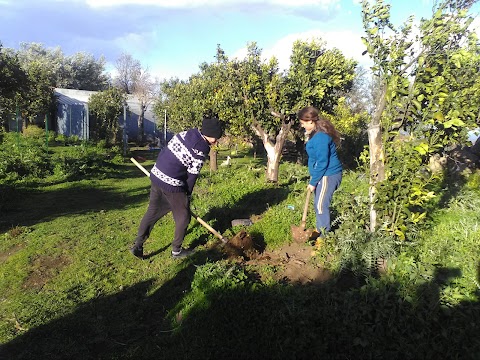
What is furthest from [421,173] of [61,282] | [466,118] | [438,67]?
[61,282]

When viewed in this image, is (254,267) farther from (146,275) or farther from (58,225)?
(58,225)

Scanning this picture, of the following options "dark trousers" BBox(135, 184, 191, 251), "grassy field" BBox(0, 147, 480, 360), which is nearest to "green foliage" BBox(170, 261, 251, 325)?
"grassy field" BBox(0, 147, 480, 360)

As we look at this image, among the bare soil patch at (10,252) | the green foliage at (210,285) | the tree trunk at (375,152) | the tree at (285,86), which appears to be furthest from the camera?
the tree at (285,86)

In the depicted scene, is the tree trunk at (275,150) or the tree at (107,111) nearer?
the tree trunk at (275,150)

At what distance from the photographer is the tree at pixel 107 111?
2303cm

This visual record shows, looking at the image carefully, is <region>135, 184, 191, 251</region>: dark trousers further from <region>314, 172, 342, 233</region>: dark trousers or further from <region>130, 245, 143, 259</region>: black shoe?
<region>314, 172, 342, 233</region>: dark trousers

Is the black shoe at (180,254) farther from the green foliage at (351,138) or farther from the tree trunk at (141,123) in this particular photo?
the tree trunk at (141,123)

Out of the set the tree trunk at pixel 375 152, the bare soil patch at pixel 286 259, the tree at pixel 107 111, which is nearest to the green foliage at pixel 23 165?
the bare soil patch at pixel 286 259

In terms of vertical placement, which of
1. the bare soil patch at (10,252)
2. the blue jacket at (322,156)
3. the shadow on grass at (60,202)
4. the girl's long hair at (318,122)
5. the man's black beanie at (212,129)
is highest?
the girl's long hair at (318,122)

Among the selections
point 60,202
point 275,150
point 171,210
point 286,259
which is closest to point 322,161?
point 286,259

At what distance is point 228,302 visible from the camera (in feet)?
11.0

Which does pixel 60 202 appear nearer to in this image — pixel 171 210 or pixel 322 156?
pixel 171 210

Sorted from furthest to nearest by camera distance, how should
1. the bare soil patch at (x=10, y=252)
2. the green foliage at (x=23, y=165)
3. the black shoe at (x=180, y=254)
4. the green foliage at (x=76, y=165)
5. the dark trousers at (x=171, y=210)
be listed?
the green foliage at (x=76, y=165) → the green foliage at (x=23, y=165) → the bare soil patch at (x=10, y=252) → the black shoe at (x=180, y=254) → the dark trousers at (x=171, y=210)

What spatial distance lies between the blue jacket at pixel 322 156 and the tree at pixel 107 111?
1997cm
